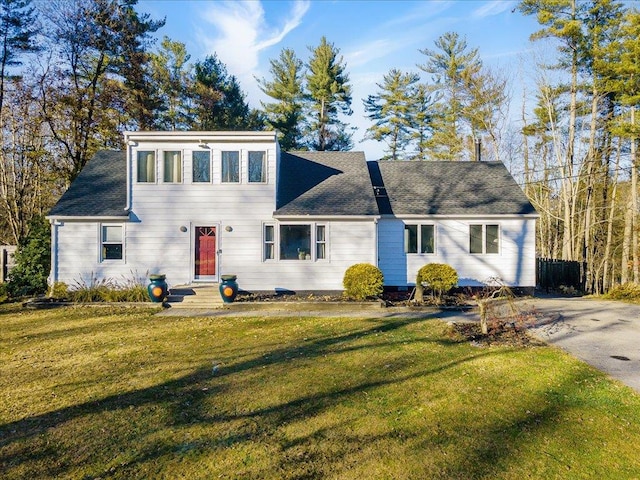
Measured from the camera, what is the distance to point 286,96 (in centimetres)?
3125

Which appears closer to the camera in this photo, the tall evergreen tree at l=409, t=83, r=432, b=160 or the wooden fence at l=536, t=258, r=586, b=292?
the wooden fence at l=536, t=258, r=586, b=292

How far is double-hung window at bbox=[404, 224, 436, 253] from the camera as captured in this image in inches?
572

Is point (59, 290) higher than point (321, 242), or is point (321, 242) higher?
point (321, 242)

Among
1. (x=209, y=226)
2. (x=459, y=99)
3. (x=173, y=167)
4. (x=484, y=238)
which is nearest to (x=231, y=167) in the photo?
(x=173, y=167)

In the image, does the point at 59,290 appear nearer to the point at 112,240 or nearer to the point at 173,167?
the point at 112,240

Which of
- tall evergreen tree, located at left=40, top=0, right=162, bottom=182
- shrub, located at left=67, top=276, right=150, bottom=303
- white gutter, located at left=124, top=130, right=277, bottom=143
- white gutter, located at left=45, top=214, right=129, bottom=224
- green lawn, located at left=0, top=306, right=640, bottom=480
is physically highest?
tall evergreen tree, located at left=40, top=0, right=162, bottom=182

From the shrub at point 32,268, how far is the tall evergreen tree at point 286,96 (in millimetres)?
19007

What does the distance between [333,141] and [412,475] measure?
30.4 m

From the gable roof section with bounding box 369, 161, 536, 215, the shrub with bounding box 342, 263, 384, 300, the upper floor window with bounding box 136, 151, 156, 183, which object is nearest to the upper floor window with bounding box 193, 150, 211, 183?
the upper floor window with bounding box 136, 151, 156, 183

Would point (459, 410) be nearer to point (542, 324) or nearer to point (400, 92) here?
point (542, 324)

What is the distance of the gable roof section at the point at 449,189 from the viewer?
14.6 metres

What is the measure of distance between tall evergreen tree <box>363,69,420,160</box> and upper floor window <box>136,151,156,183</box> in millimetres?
22255

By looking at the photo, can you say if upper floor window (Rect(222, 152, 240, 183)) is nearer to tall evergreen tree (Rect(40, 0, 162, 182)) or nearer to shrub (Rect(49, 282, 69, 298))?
shrub (Rect(49, 282, 69, 298))

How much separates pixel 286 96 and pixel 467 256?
22430 millimetres
